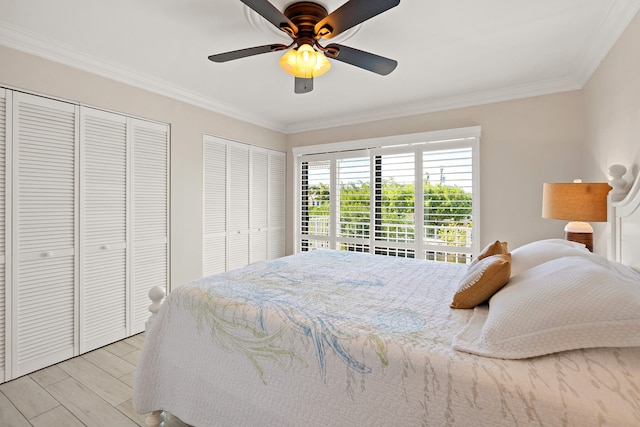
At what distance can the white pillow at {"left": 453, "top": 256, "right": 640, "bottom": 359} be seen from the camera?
0.83 metres

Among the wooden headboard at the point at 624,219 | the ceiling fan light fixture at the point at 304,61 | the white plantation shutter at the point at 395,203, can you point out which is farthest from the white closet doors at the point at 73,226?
the wooden headboard at the point at 624,219

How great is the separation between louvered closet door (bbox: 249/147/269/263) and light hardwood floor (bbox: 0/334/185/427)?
198 cm

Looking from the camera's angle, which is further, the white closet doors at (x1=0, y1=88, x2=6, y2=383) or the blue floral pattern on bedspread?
the white closet doors at (x1=0, y1=88, x2=6, y2=383)

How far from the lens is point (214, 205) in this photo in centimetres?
359

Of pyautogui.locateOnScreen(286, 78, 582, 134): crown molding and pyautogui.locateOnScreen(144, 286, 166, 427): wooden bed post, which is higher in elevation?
pyautogui.locateOnScreen(286, 78, 582, 134): crown molding

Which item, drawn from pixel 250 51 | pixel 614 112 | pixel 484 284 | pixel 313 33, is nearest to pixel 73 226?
pixel 250 51

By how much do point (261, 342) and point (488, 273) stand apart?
104cm

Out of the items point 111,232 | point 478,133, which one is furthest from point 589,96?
point 111,232

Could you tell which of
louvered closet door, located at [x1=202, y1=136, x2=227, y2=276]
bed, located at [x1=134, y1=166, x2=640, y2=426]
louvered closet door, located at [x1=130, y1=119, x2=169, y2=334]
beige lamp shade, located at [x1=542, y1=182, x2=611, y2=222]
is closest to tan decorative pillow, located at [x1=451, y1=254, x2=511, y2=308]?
bed, located at [x1=134, y1=166, x2=640, y2=426]

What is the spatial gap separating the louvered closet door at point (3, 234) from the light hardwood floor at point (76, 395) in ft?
0.82

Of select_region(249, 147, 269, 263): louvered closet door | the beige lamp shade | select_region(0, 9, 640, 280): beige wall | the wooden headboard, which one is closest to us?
the wooden headboard

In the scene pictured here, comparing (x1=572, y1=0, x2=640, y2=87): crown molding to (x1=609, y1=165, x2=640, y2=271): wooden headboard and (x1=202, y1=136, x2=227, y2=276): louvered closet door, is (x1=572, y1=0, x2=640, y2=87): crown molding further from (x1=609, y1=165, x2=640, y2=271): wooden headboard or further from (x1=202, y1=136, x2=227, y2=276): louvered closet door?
(x1=202, y1=136, x2=227, y2=276): louvered closet door

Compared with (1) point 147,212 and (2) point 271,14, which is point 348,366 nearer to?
(2) point 271,14

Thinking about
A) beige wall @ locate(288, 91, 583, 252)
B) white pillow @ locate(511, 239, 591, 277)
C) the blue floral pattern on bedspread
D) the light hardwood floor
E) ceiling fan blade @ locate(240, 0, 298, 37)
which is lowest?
the light hardwood floor
